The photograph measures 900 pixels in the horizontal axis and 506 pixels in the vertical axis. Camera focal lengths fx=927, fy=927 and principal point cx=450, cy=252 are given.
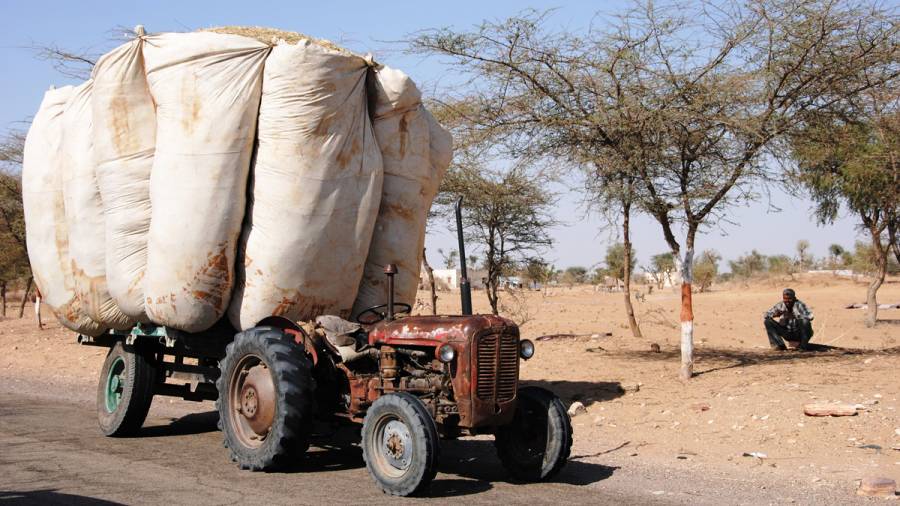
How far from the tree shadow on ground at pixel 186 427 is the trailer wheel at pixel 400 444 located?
13.2 ft

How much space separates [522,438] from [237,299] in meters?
3.00

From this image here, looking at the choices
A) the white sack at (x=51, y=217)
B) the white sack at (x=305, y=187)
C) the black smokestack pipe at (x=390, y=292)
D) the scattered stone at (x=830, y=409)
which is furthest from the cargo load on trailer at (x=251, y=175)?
the scattered stone at (x=830, y=409)

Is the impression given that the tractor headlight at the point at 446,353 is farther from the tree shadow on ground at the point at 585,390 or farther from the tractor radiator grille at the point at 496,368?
the tree shadow on ground at the point at 585,390

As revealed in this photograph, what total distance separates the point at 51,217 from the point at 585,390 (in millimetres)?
6742

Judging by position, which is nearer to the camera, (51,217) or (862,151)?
(51,217)

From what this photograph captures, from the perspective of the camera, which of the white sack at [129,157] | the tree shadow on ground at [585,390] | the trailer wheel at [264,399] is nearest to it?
the trailer wheel at [264,399]

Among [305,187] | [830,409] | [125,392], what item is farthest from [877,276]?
[125,392]

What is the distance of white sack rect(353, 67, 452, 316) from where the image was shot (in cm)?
891

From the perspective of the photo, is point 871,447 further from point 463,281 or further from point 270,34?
point 270,34

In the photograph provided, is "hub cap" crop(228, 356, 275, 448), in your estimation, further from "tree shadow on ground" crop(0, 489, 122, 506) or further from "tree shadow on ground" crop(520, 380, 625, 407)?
"tree shadow on ground" crop(520, 380, 625, 407)

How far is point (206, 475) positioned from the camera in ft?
25.1

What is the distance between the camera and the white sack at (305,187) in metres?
8.26

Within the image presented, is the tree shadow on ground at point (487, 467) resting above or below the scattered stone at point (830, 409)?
below

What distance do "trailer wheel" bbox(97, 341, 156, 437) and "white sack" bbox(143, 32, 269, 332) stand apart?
5.37ft
